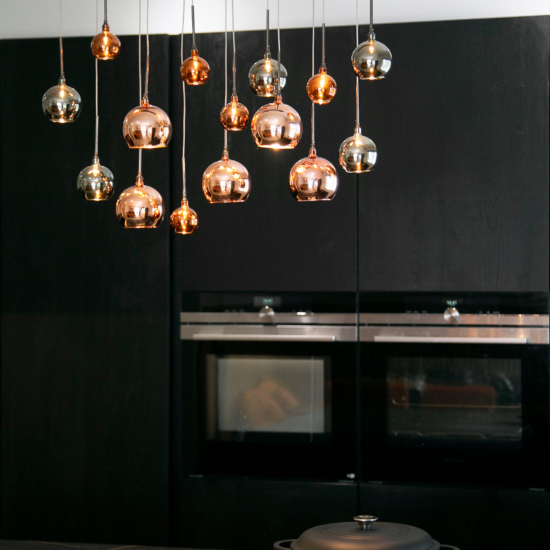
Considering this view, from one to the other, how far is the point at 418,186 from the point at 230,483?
132 centimetres

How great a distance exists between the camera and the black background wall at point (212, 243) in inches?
109

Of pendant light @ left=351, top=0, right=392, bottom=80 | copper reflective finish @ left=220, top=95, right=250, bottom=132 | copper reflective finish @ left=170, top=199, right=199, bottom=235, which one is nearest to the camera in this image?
pendant light @ left=351, top=0, right=392, bottom=80

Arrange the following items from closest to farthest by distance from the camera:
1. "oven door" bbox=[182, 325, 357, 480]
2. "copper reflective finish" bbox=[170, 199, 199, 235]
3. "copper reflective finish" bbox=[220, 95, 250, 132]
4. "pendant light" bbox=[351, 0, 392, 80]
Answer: "pendant light" bbox=[351, 0, 392, 80] → "copper reflective finish" bbox=[220, 95, 250, 132] → "copper reflective finish" bbox=[170, 199, 199, 235] → "oven door" bbox=[182, 325, 357, 480]

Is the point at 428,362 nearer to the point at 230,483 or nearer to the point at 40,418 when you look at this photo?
the point at 230,483

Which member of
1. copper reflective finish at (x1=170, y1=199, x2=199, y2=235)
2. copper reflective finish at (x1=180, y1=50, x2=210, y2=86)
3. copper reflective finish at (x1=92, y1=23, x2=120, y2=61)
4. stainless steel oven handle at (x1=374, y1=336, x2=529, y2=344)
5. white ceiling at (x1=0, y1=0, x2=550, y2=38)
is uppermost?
white ceiling at (x1=0, y1=0, x2=550, y2=38)

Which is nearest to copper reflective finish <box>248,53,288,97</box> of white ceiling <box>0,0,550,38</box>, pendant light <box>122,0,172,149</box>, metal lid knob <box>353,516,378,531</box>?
pendant light <box>122,0,172,149</box>

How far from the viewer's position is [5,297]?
3.04 meters

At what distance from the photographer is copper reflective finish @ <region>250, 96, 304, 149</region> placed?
1.56 meters

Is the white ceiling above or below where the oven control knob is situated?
above

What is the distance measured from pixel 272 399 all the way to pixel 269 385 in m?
0.05

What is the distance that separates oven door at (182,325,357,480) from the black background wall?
0.09 metres

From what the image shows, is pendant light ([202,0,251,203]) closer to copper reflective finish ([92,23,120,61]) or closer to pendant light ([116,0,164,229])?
pendant light ([116,0,164,229])

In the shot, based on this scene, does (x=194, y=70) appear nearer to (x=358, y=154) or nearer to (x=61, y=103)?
(x=61, y=103)

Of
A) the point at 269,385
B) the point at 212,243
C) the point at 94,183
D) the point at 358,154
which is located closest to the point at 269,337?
the point at 269,385
